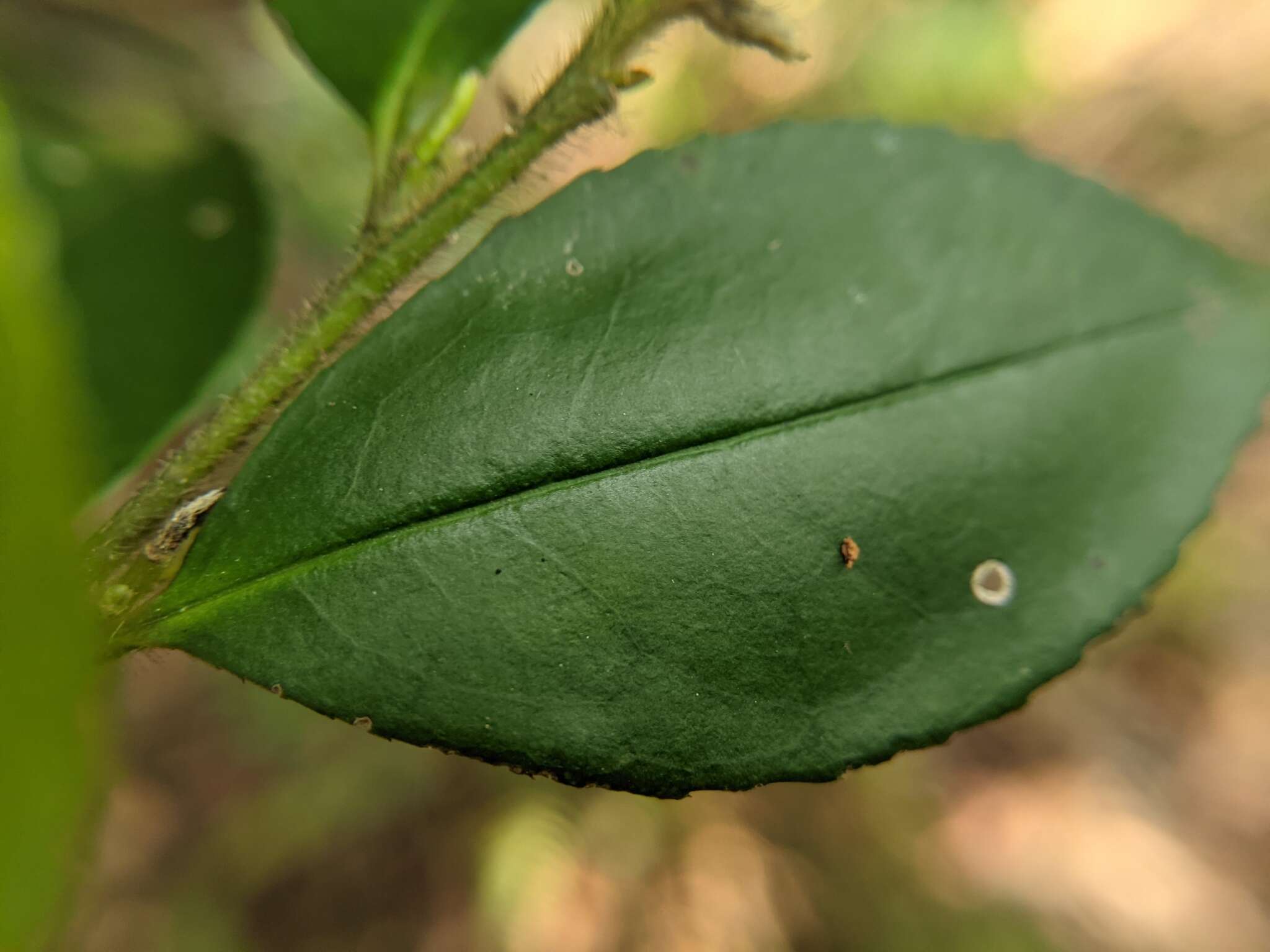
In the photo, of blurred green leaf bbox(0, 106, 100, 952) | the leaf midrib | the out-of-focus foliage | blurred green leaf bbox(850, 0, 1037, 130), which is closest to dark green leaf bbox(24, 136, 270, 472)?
the out-of-focus foliage

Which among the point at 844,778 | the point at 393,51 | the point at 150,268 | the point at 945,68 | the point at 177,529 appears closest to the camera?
the point at 177,529

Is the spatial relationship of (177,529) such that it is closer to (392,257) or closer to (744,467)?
(392,257)

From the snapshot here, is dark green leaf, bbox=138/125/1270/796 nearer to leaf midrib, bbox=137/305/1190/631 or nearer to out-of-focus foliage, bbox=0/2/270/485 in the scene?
leaf midrib, bbox=137/305/1190/631

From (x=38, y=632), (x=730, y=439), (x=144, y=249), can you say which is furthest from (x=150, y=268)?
(x=38, y=632)

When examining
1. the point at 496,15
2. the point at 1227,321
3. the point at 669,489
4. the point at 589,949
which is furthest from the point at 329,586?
the point at 589,949

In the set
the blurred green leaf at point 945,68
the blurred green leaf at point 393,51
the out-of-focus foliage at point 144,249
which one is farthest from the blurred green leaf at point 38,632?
the blurred green leaf at point 945,68
